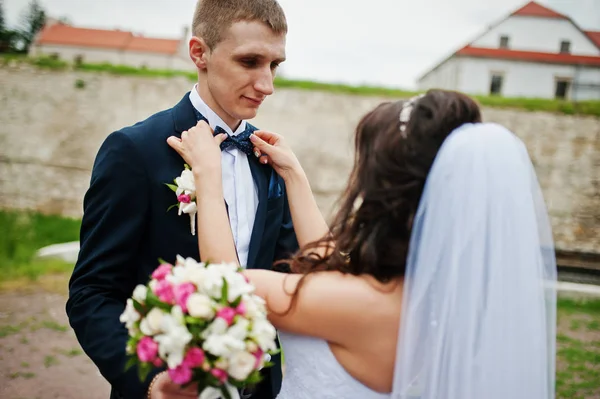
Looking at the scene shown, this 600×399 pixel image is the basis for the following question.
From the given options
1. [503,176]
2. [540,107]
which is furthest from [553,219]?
[503,176]

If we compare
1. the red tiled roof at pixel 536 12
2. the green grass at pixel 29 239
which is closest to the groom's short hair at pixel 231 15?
the green grass at pixel 29 239

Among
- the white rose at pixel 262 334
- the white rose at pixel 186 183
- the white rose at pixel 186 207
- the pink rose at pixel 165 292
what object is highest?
the white rose at pixel 186 183

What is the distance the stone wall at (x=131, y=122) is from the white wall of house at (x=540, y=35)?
14504 millimetres

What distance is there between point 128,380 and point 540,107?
50.0 feet

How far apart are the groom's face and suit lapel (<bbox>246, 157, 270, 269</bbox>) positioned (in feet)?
0.91

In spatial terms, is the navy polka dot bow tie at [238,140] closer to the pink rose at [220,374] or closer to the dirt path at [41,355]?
the pink rose at [220,374]

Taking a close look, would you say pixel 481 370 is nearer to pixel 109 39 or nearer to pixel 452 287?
pixel 452 287

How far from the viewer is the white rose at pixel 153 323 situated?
1335mm

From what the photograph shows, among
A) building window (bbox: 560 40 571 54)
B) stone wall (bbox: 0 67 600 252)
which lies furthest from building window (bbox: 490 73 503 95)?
stone wall (bbox: 0 67 600 252)

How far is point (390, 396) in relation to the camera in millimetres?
1855

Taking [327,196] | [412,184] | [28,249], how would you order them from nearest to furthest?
1. [412,184]
2. [28,249]
3. [327,196]

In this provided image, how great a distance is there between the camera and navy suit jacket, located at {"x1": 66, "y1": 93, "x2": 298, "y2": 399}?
1688 millimetres

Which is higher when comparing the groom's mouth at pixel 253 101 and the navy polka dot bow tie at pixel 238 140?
the groom's mouth at pixel 253 101

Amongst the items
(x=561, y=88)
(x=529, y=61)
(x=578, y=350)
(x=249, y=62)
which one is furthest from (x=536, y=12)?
(x=249, y=62)
